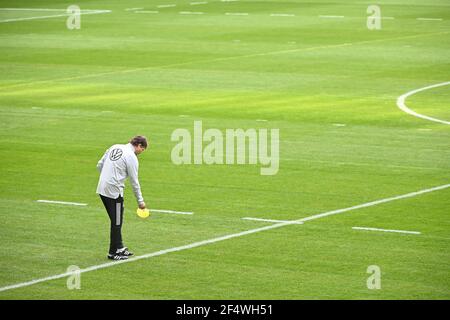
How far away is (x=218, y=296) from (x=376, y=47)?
3163 cm

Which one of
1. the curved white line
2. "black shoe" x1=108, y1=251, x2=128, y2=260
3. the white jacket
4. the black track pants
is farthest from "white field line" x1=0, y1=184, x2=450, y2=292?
the curved white line

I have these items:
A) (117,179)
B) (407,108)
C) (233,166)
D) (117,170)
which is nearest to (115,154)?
(117,170)

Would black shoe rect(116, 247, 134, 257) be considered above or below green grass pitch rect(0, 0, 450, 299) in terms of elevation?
below

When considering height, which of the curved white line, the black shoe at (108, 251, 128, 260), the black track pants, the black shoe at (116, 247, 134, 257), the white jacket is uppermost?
the curved white line

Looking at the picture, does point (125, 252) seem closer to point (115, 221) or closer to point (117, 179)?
point (115, 221)

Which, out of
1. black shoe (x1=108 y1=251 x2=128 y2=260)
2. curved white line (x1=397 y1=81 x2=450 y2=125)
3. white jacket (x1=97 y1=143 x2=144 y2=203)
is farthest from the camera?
curved white line (x1=397 y1=81 x2=450 y2=125)

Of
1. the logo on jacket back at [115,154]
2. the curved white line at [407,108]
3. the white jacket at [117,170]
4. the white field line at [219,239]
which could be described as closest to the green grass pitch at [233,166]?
the white field line at [219,239]

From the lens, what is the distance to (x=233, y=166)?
2577 centimetres

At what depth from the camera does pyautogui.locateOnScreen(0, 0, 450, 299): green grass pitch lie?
17609mm

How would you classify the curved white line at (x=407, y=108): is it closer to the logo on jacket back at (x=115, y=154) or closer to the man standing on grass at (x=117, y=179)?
the man standing on grass at (x=117, y=179)

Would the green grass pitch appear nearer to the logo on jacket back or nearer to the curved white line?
the curved white line

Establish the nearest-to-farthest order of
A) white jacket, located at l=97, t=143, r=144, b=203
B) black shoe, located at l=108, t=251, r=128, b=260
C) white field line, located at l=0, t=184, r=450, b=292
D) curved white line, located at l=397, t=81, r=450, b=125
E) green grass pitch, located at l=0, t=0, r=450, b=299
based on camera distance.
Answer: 1. white field line, located at l=0, t=184, r=450, b=292
2. green grass pitch, located at l=0, t=0, r=450, b=299
3. white jacket, located at l=97, t=143, r=144, b=203
4. black shoe, located at l=108, t=251, r=128, b=260
5. curved white line, located at l=397, t=81, r=450, b=125

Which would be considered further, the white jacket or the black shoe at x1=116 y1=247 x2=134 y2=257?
the black shoe at x1=116 y1=247 x2=134 y2=257

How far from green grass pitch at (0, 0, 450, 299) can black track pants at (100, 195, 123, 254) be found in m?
0.42
